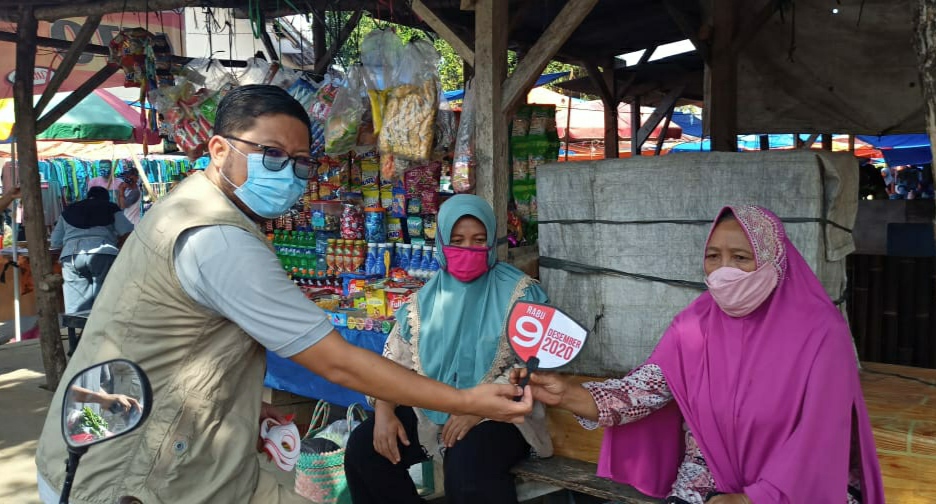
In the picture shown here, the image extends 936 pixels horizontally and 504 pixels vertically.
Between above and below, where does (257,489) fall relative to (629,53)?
below

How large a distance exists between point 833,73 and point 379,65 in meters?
3.39

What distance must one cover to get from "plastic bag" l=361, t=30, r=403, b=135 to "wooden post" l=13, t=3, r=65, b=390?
3722mm

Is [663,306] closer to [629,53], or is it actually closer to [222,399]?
[222,399]

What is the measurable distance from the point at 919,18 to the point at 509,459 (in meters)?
2.06

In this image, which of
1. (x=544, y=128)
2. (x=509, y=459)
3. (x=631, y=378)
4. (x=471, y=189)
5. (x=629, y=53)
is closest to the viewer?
(x=631, y=378)

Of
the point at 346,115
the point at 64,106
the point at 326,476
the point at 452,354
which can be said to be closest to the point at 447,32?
the point at 346,115

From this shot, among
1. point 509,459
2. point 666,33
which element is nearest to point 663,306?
point 509,459

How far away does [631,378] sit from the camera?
256cm

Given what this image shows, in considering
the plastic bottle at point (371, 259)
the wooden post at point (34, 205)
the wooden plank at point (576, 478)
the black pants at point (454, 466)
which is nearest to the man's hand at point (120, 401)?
the black pants at point (454, 466)

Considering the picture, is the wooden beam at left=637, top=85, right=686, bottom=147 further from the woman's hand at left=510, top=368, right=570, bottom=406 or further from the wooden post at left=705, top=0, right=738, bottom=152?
the woman's hand at left=510, top=368, right=570, bottom=406

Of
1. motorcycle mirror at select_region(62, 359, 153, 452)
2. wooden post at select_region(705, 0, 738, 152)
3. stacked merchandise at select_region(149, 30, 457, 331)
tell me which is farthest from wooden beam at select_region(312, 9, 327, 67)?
motorcycle mirror at select_region(62, 359, 153, 452)

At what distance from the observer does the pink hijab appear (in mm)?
2107

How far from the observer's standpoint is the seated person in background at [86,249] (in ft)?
25.1

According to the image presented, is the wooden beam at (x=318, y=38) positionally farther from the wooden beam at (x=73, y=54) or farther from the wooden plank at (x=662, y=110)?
the wooden plank at (x=662, y=110)
